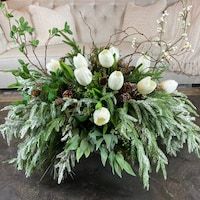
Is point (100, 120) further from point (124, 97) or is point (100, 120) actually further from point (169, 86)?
point (169, 86)

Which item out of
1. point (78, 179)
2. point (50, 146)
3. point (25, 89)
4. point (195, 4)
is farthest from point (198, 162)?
point (195, 4)

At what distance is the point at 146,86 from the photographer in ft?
3.94

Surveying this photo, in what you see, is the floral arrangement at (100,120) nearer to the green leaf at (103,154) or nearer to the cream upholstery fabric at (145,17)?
the green leaf at (103,154)

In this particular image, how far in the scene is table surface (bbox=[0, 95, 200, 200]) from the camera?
Answer: 113 centimetres

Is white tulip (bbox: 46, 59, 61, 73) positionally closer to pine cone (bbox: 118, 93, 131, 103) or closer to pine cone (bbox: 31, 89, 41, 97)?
pine cone (bbox: 31, 89, 41, 97)

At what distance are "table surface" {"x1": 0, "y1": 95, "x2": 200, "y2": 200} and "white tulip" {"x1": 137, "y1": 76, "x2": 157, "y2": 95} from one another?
11.7 inches

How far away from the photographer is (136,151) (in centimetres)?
115

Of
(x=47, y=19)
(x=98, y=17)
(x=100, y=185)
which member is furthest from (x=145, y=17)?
(x=100, y=185)

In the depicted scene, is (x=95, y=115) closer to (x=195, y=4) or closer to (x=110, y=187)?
(x=110, y=187)

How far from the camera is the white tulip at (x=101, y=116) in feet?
3.66

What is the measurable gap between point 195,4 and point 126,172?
7.22ft

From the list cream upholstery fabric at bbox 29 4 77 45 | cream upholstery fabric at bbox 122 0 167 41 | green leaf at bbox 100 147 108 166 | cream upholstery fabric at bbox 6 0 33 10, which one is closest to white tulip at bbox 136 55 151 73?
green leaf at bbox 100 147 108 166

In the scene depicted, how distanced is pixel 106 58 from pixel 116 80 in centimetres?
10

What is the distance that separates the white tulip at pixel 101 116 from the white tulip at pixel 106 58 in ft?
0.63
